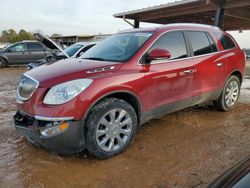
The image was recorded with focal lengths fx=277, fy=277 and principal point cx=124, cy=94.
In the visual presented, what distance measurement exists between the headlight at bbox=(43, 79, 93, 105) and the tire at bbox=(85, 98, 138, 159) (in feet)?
1.03

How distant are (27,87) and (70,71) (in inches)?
23.9

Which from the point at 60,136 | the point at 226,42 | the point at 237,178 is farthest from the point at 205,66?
the point at 237,178

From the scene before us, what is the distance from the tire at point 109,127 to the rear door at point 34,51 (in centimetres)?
1406

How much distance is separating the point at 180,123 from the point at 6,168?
296 centimetres

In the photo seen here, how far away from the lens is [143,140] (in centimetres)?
424

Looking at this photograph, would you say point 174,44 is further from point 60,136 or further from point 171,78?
point 60,136

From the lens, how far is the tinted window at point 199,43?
15.8 feet

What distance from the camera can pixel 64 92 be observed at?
10.8 feet

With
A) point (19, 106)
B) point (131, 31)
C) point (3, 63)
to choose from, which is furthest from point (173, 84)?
point (3, 63)

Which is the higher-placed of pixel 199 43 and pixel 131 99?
pixel 199 43

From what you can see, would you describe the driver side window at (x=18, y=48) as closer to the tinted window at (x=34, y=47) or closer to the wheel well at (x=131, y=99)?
the tinted window at (x=34, y=47)

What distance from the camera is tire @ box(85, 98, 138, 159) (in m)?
3.40

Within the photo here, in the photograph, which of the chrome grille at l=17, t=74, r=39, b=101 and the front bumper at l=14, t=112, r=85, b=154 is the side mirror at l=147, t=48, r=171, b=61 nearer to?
the front bumper at l=14, t=112, r=85, b=154

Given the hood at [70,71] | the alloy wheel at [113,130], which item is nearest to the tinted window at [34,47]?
the hood at [70,71]
